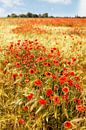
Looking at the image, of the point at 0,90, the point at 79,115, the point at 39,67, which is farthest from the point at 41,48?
the point at 79,115

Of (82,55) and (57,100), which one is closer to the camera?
(57,100)

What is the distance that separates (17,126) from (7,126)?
157mm

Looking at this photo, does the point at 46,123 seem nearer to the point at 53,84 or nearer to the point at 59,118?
the point at 59,118

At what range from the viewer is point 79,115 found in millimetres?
4520

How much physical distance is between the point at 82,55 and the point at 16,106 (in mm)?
3887

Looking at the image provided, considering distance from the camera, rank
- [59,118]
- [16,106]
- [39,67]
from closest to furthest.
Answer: [59,118] → [16,106] → [39,67]

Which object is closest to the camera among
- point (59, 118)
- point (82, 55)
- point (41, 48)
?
point (59, 118)

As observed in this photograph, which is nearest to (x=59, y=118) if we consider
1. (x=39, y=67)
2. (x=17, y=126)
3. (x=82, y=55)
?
(x=17, y=126)

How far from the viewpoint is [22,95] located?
4.83 meters

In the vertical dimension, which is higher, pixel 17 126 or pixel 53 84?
pixel 53 84

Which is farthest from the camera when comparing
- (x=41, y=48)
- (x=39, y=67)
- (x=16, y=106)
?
(x=41, y=48)

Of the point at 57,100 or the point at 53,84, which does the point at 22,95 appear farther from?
the point at 57,100

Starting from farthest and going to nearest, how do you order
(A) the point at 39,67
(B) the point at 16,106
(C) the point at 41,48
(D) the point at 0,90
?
(C) the point at 41,48
(A) the point at 39,67
(D) the point at 0,90
(B) the point at 16,106

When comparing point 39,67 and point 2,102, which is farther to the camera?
point 39,67
